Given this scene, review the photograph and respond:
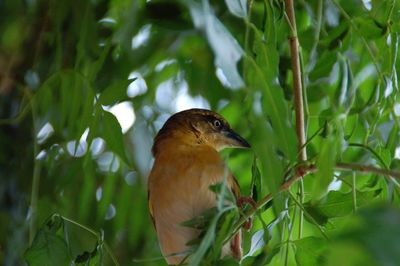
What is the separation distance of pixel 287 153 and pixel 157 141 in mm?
1502

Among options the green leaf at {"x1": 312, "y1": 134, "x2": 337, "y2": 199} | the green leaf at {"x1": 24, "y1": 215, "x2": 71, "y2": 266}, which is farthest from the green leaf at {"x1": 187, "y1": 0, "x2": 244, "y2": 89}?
the green leaf at {"x1": 24, "y1": 215, "x2": 71, "y2": 266}

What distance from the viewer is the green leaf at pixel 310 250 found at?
174cm

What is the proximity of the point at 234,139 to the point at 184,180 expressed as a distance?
0.35m

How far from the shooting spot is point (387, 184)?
1919mm

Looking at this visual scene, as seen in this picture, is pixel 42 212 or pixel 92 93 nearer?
pixel 92 93

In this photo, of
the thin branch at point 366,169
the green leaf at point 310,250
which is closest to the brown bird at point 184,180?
the green leaf at point 310,250

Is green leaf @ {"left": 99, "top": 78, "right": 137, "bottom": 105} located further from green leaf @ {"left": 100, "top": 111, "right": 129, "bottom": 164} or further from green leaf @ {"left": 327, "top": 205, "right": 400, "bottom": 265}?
green leaf @ {"left": 327, "top": 205, "right": 400, "bottom": 265}

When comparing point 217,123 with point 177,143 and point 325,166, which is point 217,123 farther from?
point 325,166

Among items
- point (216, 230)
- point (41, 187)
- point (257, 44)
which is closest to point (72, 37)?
point (41, 187)

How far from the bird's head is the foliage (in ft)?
0.19

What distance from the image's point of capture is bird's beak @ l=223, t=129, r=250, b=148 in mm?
2705

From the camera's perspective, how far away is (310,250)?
1.75 m

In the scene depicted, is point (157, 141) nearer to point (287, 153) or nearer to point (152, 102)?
point (152, 102)

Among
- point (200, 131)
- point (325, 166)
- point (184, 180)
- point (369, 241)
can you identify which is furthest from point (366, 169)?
point (200, 131)
